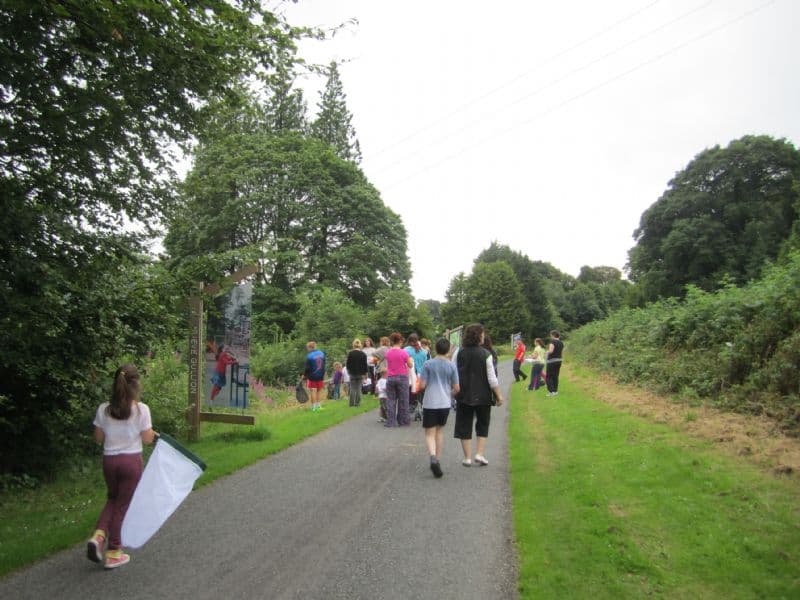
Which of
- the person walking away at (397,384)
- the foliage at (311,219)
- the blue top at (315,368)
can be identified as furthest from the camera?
the foliage at (311,219)

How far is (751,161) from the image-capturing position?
1631 inches

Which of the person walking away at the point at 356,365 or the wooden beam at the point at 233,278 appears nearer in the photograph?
the wooden beam at the point at 233,278

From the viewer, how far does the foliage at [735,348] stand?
367 inches

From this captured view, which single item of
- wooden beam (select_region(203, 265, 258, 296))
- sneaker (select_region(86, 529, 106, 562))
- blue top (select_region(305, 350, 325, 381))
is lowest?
sneaker (select_region(86, 529, 106, 562))

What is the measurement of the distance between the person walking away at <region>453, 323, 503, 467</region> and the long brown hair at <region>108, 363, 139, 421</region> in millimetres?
4553

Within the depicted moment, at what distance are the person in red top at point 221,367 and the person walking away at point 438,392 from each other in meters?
4.26

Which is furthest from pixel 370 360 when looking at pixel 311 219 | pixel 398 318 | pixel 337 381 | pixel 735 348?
pixel 311 219

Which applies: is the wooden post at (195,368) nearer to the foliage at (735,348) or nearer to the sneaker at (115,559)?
the sneaker at (115,559)

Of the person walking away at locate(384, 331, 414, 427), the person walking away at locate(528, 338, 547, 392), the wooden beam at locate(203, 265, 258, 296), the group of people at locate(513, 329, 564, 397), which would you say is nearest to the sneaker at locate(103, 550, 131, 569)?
the wooden beam at locate(203, 265, 258, 296)

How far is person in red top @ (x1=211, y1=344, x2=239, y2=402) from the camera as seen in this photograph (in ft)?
35.7

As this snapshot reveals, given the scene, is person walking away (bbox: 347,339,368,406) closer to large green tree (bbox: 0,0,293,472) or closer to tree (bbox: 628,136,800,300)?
large green tree (bbox: 0,0,293,472)

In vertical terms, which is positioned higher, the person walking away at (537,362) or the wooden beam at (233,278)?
the wooden beam at (233,278)

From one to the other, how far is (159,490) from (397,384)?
7.59 metres

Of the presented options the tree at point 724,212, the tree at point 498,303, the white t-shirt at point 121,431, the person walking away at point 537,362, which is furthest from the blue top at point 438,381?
the tree at point 498,303
